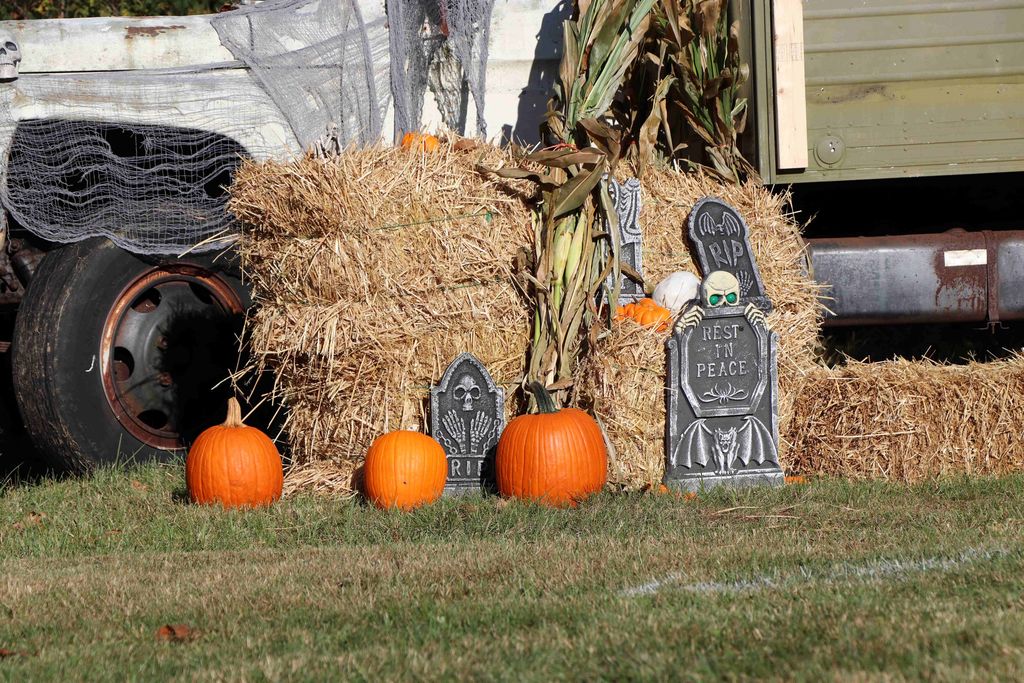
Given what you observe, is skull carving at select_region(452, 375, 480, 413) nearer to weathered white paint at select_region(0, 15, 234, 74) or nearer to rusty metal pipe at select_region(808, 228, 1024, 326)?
weathered white paint at select_region(0, 15, 234, 74)

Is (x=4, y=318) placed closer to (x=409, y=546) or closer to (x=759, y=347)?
(x=409, y=546)

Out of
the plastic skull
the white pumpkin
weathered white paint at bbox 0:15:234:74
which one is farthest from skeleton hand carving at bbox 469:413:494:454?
weathered white paint at bbox 0:15:234:74

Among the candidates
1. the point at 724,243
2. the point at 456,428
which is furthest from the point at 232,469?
the point at 724,243

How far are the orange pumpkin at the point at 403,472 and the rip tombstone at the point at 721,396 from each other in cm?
113

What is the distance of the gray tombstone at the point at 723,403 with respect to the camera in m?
5.37

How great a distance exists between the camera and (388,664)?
279 cm

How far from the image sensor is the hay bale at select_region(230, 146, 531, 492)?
5.34m

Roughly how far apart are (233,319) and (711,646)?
4037 mm

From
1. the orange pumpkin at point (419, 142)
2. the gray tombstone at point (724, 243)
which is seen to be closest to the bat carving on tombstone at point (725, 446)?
the gray tombstone at point (724, 243)

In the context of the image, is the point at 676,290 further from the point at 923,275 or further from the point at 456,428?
the point at 923,275

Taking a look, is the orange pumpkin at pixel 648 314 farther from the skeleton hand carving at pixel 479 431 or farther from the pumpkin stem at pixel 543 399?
the skeleton hand carving at pixel 479 431

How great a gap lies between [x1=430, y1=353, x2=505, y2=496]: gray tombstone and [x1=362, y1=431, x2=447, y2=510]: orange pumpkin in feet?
0.78

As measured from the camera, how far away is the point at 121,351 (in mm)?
5934

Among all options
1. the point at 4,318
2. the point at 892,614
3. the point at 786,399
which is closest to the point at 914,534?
the point at 892,614
